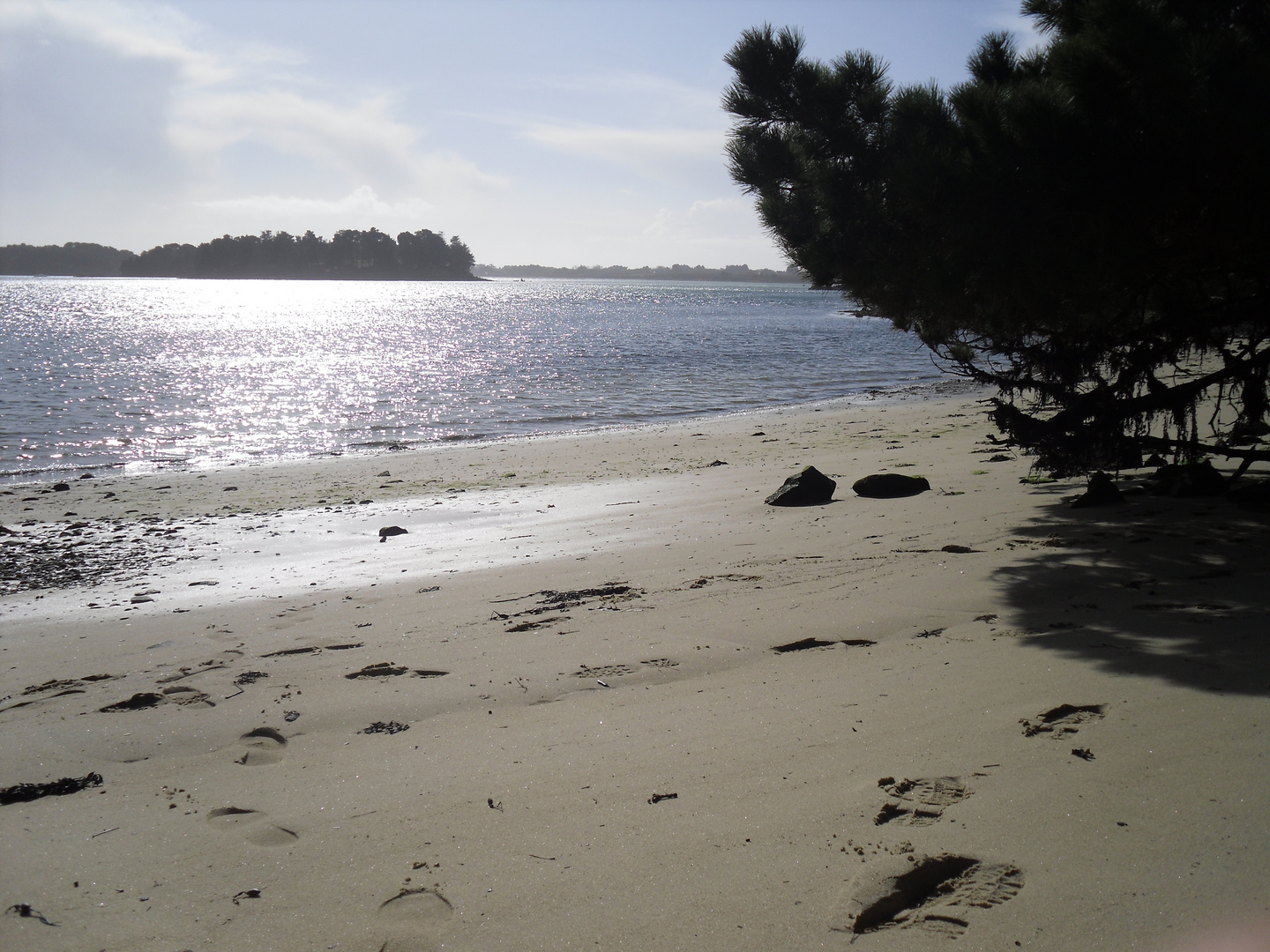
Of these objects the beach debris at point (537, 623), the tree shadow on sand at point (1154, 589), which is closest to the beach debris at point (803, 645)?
the tree shadow on sand at point (1154, 589)

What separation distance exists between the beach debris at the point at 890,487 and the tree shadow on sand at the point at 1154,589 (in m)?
1.46

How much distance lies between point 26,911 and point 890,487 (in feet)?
21.7

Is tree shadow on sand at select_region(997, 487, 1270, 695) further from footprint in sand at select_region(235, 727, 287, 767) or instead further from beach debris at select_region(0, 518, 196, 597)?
beach debris at select_region(0, 518, 196, 597)

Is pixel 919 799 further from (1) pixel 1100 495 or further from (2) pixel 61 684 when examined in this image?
(1) pixel 1100 495

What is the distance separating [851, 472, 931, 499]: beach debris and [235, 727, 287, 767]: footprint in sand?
5485mm

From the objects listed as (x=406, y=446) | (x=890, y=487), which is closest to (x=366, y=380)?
(x=406, y=446)

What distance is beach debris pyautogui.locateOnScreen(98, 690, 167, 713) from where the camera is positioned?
3709 mm

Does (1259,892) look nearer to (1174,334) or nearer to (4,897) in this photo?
(4,897)

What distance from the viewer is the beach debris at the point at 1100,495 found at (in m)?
6.06

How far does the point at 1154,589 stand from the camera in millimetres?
4262

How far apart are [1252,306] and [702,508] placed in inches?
176

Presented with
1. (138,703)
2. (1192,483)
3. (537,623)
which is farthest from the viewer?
(1192,483)

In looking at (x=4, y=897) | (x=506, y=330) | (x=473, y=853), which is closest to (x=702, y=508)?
(x=473, y=853)

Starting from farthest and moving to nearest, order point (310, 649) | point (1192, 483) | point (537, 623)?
point (1192, 483) → point (537, 623) → point (310, 649)
